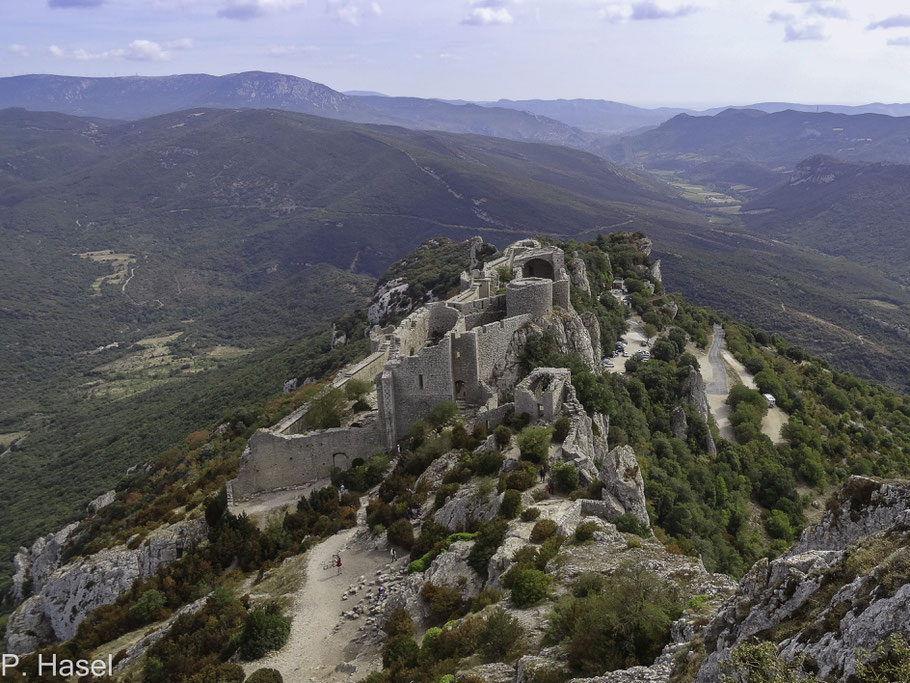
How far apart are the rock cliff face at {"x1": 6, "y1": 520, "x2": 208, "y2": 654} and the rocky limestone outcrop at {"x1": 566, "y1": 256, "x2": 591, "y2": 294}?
3128 cm

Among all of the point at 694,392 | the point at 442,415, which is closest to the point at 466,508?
the point at 442,415

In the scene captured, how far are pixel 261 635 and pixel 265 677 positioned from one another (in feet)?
7.38

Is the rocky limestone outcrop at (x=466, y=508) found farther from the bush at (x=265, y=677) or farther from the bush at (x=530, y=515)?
the bush at (x=265, y=677)

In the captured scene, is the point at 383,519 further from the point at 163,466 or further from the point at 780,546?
the point at 163,466

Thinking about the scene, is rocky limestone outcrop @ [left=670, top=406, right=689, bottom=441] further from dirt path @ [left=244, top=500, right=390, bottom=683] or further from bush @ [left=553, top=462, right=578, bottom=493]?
dirt path @ [left=244, top=500, right=390, bottom=683]

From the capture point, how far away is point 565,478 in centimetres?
2086

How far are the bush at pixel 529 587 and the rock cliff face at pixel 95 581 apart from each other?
55.9ft

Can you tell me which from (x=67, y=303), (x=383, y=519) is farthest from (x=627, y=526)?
(x=67, y=303)

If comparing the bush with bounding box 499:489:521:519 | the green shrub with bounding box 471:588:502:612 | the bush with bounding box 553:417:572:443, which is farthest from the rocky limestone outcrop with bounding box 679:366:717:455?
the green shrub with bounding box 471:588:502:612

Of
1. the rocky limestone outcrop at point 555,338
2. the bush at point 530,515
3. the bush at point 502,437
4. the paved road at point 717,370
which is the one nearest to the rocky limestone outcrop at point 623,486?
the bush at point 530,515

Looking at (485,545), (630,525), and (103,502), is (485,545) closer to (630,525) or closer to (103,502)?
(630,525)

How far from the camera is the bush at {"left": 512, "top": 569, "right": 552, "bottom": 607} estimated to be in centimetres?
1493

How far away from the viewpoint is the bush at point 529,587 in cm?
1493

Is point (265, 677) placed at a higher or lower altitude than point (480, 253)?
lower
